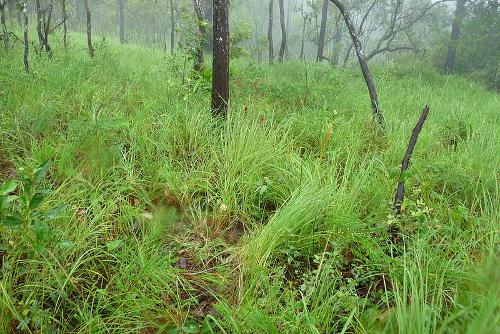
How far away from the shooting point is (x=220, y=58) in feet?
12.4

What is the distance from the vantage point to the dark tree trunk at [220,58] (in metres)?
3.60

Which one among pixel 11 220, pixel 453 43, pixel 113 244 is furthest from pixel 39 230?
pixel 453 43

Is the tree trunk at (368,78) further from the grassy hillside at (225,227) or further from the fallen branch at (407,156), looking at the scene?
the fallen branch at (407,156)

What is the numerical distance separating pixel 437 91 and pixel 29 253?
8.57 m

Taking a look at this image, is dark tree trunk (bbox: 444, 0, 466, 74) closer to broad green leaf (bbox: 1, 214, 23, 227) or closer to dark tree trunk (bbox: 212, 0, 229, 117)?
dark tree trunk (bbox: 212, 0, 229, 117)

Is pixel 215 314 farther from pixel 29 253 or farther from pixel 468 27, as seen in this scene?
pixel 468 27

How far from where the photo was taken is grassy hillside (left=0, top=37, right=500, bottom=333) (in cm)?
171

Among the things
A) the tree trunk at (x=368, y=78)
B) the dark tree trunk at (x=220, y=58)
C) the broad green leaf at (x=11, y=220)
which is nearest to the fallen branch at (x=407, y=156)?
the tree trunk at (x=368, y=78)

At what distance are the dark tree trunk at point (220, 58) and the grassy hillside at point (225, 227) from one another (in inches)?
10.2

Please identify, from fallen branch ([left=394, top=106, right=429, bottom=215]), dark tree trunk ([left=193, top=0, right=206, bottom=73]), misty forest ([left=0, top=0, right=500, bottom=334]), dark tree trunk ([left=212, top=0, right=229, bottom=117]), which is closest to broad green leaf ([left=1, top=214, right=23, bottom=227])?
misty forest ([left=0, top=0, right=500, bottom=334])

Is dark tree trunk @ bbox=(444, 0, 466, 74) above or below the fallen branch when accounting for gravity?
above

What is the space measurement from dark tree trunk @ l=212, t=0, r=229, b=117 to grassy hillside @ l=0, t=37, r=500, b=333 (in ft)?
0.85

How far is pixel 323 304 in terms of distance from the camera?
1742mm

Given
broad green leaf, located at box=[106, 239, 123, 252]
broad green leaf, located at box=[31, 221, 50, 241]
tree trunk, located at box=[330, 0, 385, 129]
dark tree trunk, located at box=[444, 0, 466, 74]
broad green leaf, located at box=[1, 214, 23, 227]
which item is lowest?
broad green leaf, located at box=[106, 239, 123, 252]
